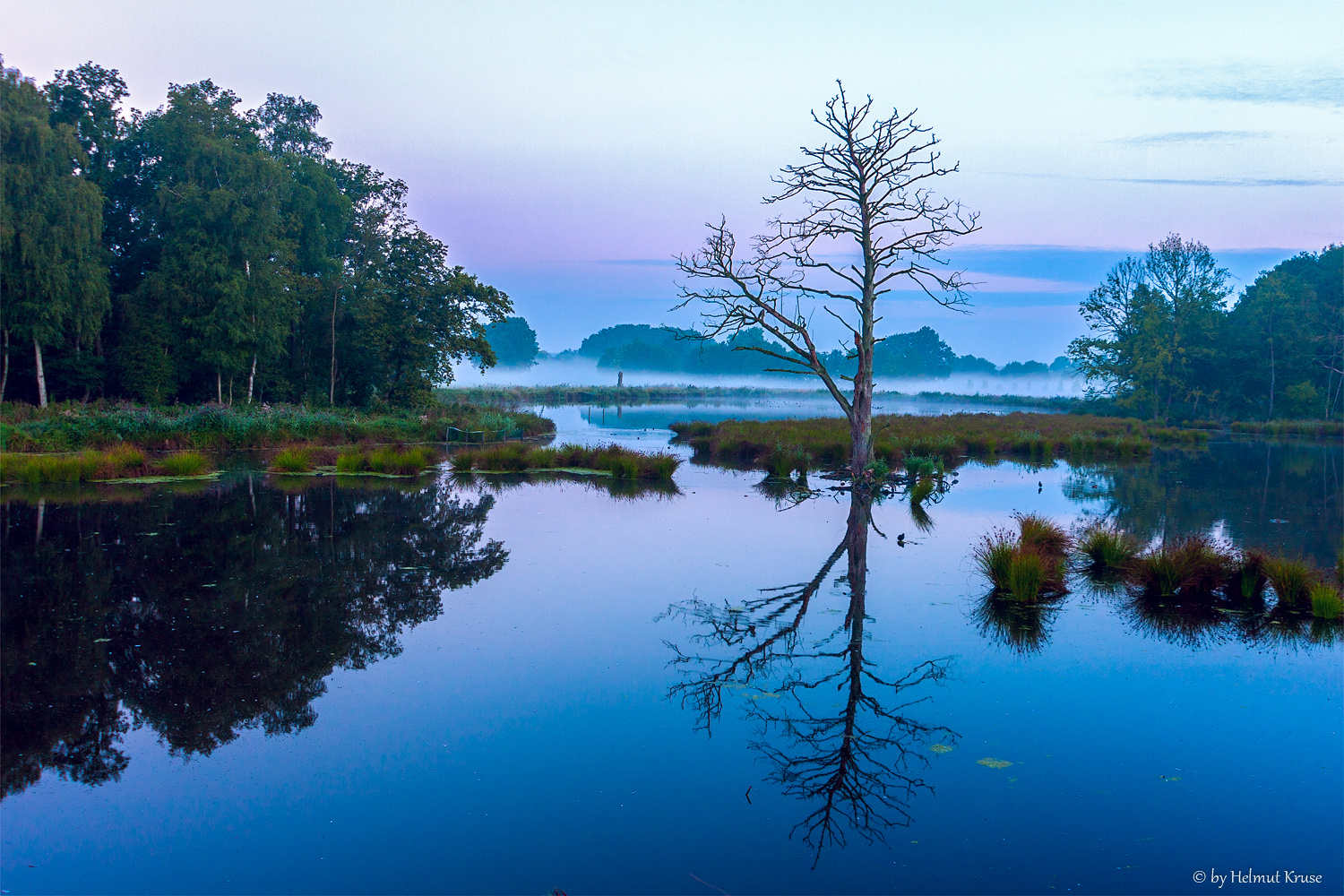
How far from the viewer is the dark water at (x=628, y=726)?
4250 mm

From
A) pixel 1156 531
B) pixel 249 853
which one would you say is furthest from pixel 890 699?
pixel 1156 531

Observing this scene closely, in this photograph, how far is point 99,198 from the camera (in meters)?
27.6

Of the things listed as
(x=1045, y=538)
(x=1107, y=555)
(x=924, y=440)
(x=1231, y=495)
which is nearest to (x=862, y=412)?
(x=1045, y=538)

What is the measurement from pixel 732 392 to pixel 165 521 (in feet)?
364

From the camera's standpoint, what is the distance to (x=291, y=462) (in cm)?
1961

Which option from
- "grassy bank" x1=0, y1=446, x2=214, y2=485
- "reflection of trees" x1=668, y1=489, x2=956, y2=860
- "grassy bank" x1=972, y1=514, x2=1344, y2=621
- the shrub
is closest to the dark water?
"reflection of trees" x1=668, y1=489, x2=956, y2=860

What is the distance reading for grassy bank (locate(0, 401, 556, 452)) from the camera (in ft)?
71.0

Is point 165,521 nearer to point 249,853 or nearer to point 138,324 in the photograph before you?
point 249,853

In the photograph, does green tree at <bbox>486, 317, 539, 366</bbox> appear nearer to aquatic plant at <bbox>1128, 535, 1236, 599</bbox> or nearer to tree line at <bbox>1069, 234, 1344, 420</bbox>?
tree line at <bbox>1069, 234, 1344, 420</bbox>

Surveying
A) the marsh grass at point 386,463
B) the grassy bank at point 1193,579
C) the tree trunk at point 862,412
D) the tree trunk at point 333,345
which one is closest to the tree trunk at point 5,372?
the tree trunk at point 333,345

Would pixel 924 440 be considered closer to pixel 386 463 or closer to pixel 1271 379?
pixel 386 463

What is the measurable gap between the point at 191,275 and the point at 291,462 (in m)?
14.1

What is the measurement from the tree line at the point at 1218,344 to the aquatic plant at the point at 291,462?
156 ft

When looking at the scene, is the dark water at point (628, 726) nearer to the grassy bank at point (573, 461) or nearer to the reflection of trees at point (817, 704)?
the reflection of trees at point (817, 704)
